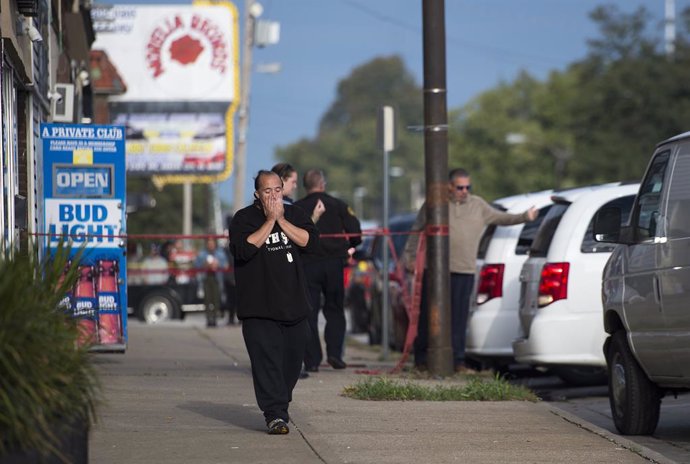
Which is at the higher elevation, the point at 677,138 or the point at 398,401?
the point at 677,138

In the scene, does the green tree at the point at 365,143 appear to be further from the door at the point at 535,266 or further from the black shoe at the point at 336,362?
the door at the point at 535,266

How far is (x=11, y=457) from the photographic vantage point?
19.2 ft

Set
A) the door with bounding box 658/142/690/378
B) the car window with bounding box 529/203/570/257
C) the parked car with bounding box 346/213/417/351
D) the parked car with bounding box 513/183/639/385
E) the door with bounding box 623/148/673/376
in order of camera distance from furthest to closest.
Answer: the parked car with bounding box 346/213/417/351 → the car window with bounding box 529/203/570/257 → the parked car with bounding box 513/183/639/385 → the door with bounding box 623/148/673/376 → the door with bounding box 658/142/690/378

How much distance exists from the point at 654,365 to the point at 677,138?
1433 mm

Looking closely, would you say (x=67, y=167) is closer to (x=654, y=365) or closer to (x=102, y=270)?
(x=102, y=270)

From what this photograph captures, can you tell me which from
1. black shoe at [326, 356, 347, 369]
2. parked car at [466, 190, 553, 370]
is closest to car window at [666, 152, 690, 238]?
parked car at [466, 190, 553, 370]

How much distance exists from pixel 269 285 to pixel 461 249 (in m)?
5.02

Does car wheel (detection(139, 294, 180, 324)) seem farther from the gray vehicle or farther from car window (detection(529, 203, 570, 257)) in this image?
the gray vehicle

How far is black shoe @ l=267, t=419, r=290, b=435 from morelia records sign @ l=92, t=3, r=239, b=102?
28860 millimetres

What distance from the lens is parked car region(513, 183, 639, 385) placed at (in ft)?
39.4

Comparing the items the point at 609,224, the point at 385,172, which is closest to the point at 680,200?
the point at 609,224

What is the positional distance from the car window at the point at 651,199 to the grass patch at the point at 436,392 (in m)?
2.29

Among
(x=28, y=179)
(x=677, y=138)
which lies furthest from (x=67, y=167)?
(x=677, y=138)

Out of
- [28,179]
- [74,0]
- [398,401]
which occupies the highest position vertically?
[74,0]
